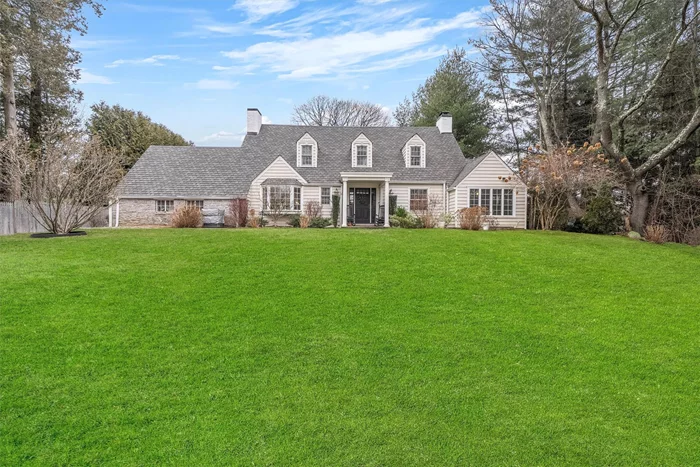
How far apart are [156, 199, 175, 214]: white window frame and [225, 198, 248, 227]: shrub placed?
399 centimetres

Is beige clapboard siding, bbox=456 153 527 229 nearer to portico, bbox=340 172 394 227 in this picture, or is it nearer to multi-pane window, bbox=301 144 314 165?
portico, bbox=340 172 394 227

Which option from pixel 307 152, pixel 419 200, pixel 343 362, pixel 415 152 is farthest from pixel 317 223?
pixel 343 362

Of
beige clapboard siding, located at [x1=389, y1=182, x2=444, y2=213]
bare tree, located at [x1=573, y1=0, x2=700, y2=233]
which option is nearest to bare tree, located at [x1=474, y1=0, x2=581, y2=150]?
bare tree, located at [x1=573, y1=0, x2=700, y2=233]

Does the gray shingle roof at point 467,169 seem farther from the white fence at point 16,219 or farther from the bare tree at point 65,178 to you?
the white fence at point 16,219

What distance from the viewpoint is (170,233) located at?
13.0 m

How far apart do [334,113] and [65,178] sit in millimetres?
31752

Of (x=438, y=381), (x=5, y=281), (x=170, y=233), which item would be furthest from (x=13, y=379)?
(x=170, y=233)

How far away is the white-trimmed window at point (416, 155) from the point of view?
23.0 meters

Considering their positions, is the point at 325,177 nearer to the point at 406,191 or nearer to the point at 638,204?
the point at 406,191

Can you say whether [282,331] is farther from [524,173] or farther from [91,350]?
[524,173]

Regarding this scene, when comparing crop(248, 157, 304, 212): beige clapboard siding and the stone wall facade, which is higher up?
crop(248, 157, 304, 212): beige clapboard siding

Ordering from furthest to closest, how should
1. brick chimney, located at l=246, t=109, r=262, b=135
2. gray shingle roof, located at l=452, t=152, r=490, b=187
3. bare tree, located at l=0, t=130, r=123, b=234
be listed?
brick chimney, located at l=246, t=109, r=262, b=135 < gray shingle roof, located at l=452, t=152, r=490, b=187 < bare tree, located at l=0, t=130, r=123, b=234

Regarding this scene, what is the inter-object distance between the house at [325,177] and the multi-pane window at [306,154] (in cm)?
6

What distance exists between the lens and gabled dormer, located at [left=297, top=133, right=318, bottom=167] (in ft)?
74.7
